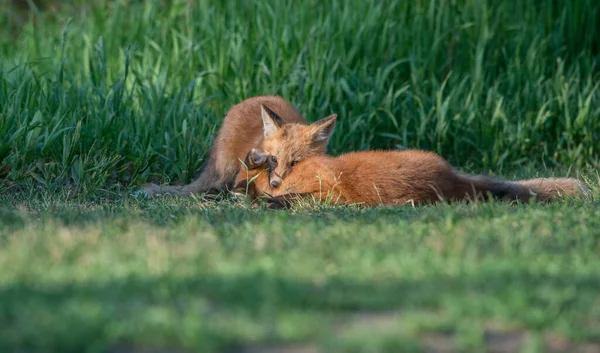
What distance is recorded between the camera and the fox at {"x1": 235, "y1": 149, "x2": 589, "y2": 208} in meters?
5.72

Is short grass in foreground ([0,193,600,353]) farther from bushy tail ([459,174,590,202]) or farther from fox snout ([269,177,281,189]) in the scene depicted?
fox snout ([269,177,281,189])

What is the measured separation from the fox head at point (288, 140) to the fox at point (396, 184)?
39cm

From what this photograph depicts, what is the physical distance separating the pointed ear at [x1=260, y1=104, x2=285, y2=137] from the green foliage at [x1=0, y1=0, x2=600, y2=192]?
0.84 meters

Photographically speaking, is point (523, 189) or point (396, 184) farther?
point (523, 189)

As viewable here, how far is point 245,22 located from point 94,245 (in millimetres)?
5571

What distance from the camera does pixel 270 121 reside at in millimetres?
6762

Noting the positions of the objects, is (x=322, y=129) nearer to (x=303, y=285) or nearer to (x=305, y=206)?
(x=305, y=206)

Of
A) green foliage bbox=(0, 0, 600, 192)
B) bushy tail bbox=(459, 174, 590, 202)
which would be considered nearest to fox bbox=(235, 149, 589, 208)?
bushy tail bbox=(459, 174, 590, 202)

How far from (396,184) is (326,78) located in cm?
288

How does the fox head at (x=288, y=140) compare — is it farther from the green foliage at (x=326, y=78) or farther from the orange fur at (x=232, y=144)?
the green foliage at (x=326, y=78)

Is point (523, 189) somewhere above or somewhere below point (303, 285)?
below

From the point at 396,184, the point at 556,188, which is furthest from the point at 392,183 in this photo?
the point at 556,188

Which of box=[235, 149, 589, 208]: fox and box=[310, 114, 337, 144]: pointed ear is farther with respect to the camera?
box=[310, 114, 337, 144]: pointed ear

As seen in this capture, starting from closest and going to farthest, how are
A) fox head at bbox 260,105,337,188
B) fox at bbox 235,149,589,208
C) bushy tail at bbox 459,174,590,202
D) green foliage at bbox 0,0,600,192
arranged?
fox at bbox 235,149,589,208 → bushy tail at bbox 459,174,590,202 → fox head at bbox 260,105,337,188 → green foliage at bbox 0,0,600,192
